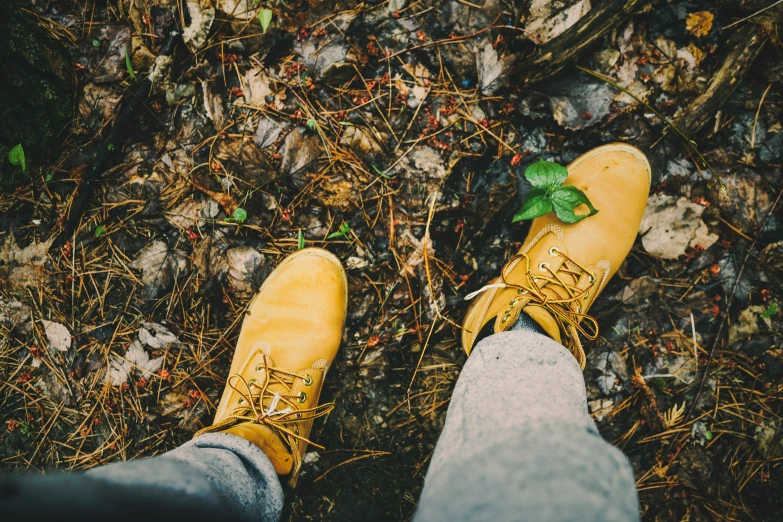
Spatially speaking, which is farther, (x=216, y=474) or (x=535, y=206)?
(x=535, y=206)

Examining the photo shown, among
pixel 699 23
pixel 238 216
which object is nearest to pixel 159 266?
pixel 238 216

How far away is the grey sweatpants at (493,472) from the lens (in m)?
0.81

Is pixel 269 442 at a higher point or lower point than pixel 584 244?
lower

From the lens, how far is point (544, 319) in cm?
163

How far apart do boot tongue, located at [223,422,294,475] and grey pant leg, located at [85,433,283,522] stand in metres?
0.09

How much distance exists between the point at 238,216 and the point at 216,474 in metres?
1.03

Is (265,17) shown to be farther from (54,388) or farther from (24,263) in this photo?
(54,388)

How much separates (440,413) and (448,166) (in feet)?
3.66

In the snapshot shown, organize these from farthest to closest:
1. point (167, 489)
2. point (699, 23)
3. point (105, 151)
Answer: point (105, 151) → point (699, 23) → point (167, 489)

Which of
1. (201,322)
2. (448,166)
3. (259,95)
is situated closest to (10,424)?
(201,322)

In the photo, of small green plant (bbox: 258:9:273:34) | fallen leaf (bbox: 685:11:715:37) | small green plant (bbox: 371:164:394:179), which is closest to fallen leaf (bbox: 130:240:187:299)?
small green plant (bbox: 371:164:394:179)

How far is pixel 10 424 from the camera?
1869mm

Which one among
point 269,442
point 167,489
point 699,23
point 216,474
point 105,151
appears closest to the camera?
point 167,489

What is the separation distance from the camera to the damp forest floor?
5.79ft
